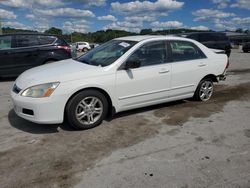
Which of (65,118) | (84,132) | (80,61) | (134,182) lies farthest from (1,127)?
(134,182)

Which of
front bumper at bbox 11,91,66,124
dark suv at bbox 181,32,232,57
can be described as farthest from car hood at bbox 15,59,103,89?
dark suv at bbox 181,32,232,57

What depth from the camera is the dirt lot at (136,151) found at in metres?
2.99

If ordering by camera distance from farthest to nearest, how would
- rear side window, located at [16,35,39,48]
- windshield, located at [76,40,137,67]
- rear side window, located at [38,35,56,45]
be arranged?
rear side window, located at [38,35,56,45]
rear side window, located at [16,35,39,48]
windshield, located at [76,40,137,67]

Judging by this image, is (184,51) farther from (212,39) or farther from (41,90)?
(212,39)

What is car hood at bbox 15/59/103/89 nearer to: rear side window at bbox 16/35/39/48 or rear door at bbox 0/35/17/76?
rear door at bbox 0/35/17/76

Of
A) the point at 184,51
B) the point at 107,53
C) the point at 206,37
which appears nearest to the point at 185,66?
the point at 184,51

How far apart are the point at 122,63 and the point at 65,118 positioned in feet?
4.52

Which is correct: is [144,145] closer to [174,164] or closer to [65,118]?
[174,164]

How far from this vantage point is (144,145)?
3818mm

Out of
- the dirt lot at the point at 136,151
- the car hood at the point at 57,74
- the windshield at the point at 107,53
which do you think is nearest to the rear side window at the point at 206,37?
the dirt lot at the point at 136,151

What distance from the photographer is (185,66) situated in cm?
543

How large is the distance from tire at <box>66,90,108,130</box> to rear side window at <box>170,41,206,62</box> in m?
1.84

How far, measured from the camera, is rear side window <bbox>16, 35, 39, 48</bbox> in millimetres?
9102

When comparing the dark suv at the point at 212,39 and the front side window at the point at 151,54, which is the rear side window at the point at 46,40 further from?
the dark suv at the point at 212,39
